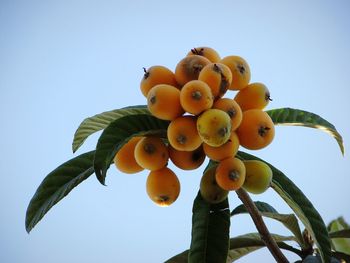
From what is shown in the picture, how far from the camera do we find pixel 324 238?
172 centimetres

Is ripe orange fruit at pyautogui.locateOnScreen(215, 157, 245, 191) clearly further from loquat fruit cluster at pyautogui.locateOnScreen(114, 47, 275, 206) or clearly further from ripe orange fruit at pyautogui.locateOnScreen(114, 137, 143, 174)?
ripe orange fruit at pyautogui.locateOnScreen(114, 137, 143, 174)

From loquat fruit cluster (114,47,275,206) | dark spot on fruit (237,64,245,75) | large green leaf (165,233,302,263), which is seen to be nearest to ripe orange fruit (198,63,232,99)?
loquat fruit cluster (114,47,275,206)

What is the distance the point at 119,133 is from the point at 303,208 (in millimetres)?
920

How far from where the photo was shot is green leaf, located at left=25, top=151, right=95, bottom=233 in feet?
5.97

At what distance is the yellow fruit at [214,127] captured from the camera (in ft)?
4.55

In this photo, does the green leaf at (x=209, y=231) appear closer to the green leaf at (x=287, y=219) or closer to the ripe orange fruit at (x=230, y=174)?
the ripe orange fruit at (x=230, y=174)

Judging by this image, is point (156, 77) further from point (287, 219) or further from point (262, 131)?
point (287, 219)

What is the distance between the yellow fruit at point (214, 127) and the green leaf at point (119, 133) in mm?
283

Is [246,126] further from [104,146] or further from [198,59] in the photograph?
[104,146]

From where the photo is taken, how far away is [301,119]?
2.01m

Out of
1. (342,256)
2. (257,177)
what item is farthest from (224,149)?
(342,256)

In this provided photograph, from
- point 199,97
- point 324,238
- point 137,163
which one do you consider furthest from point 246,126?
point 324,238

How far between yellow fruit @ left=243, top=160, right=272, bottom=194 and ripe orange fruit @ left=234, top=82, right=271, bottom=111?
25 cm

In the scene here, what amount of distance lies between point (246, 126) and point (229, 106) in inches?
5.1
